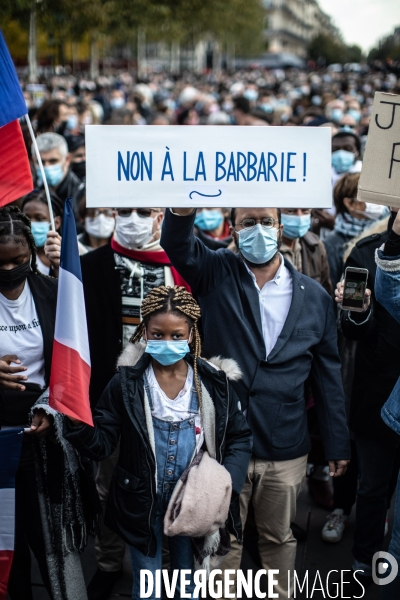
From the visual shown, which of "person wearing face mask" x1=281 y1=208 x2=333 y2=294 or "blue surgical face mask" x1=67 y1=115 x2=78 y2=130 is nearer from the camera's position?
"person wearing face mask" x1=281 y1=208 x2=333 y2=294

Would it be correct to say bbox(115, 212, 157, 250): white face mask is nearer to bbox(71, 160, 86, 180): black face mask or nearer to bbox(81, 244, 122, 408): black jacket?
bbox(81, 244, 122, 408): black jacket

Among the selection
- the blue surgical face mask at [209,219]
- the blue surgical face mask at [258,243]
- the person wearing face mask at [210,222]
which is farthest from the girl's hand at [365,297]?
the blue surgical face mask at [209,219]

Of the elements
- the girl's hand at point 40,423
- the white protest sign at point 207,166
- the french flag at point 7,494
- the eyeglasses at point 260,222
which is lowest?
the french flag at point 7,494

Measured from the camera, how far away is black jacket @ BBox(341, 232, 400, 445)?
3.36 m

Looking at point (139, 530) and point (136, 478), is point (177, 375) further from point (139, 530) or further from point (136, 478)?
point (139, 530)

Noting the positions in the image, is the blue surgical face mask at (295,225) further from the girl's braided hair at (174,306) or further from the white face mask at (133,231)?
the girl's braided hair at (174,306)

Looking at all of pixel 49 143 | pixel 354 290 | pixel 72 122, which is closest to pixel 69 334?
pixel 354 290

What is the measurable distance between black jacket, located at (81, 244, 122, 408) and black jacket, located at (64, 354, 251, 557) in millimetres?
695

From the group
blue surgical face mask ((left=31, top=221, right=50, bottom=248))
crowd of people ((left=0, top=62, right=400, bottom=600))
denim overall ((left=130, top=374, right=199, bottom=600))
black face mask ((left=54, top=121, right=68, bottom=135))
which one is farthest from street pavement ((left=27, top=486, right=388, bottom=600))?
black face mask ((left=54, top=121, right=68, bottom=135))

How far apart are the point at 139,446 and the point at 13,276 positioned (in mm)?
924

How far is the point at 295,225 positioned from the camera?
4.32 metres

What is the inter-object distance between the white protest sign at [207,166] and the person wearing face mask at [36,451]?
0.52 m

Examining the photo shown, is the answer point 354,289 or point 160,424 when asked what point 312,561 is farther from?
point 354,289

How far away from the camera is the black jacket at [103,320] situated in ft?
12.5
